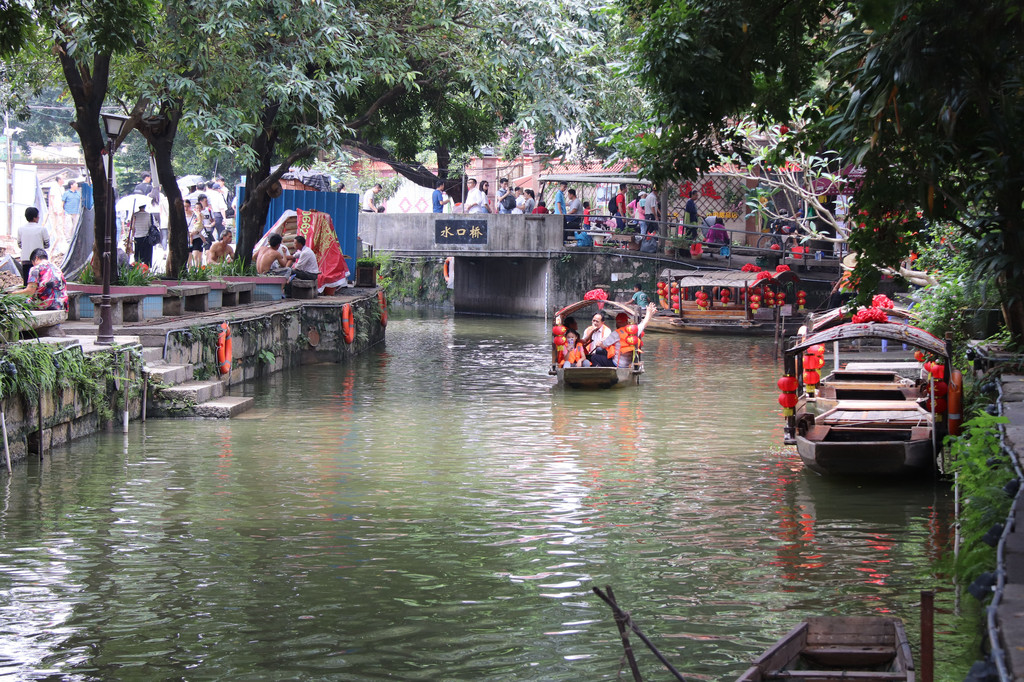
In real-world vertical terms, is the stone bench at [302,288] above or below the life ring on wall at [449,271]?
below

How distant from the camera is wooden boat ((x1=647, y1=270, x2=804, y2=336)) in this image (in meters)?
28.9

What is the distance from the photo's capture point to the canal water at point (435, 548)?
6695 millimetres

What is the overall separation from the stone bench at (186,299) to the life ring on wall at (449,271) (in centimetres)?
2191

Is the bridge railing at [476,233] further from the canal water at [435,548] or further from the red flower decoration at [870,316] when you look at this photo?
the red flower decoration at [870,316]

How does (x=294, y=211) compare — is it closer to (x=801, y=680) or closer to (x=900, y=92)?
(x=900, y=92)

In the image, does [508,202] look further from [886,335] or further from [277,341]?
[886,335]

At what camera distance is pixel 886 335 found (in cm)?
1147

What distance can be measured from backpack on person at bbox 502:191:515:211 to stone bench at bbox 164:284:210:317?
17.7 meters

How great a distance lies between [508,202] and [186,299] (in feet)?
60.5

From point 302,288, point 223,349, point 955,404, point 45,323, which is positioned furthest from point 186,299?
point 955,404

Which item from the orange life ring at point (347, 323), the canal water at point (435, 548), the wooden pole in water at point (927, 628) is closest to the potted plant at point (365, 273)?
the orange life ring at point (347, 323)

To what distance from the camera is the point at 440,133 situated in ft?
94.0

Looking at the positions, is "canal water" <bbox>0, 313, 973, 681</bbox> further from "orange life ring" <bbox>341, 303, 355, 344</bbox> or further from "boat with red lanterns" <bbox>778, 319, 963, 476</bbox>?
"orange life ring" <bbox>341, 303, 355, 344</bbox>

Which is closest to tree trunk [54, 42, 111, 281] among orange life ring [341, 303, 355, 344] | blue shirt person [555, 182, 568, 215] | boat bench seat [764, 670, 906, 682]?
orange life ring [341, 303, 355, 344]
